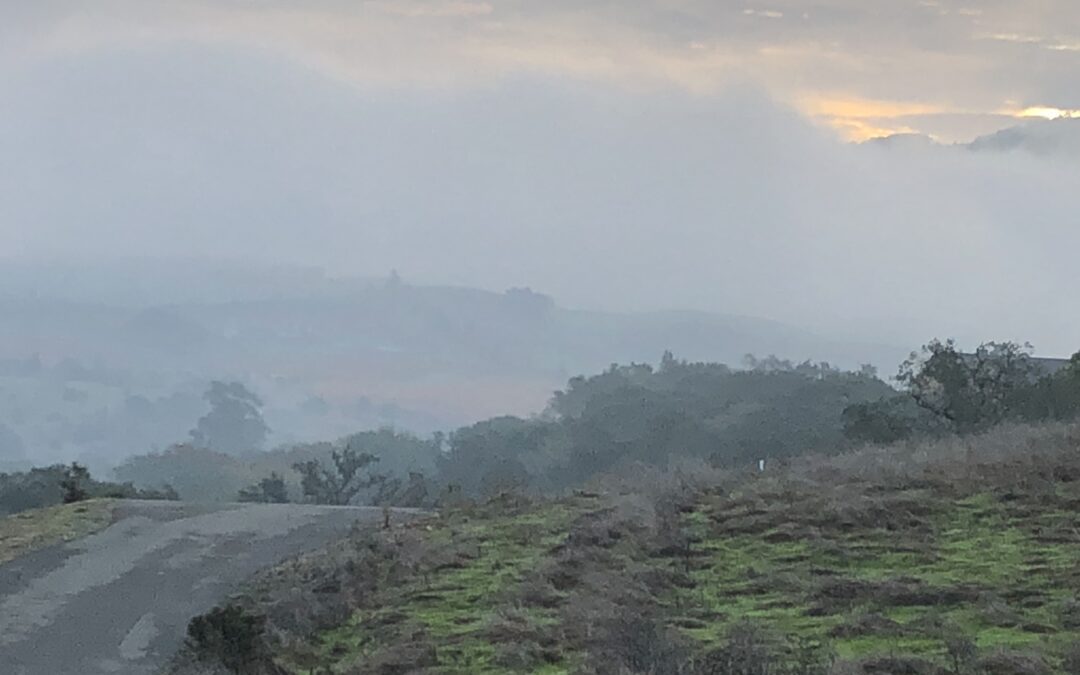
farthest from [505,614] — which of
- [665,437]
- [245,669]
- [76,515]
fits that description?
[665,437]

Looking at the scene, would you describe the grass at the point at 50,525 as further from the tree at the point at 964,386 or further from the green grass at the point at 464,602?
the tree at the point at 964,386

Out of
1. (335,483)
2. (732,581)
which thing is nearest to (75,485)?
(335,483)

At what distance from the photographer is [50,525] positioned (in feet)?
49.0

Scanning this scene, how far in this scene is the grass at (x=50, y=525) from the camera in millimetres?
13695

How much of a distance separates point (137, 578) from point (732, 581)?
237 inches

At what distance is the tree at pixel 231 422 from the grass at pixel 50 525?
89106mm

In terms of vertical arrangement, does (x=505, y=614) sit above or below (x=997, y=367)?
below

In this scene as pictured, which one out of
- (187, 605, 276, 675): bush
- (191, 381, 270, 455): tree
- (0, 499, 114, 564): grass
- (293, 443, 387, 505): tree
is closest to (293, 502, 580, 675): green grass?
(187, 605, 276, 675): bush

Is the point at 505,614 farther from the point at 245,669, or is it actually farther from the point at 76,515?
the point at 76,515

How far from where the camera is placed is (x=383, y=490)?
24.2 metres

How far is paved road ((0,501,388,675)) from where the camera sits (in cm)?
973

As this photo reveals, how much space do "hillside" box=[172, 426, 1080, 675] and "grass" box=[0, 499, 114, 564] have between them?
11.6 ft

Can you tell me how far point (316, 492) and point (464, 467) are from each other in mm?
26015

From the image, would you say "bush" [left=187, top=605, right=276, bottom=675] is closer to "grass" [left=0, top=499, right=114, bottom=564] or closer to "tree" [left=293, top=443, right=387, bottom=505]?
"grass" [left=0, top=499, right=114, bottom=564]
